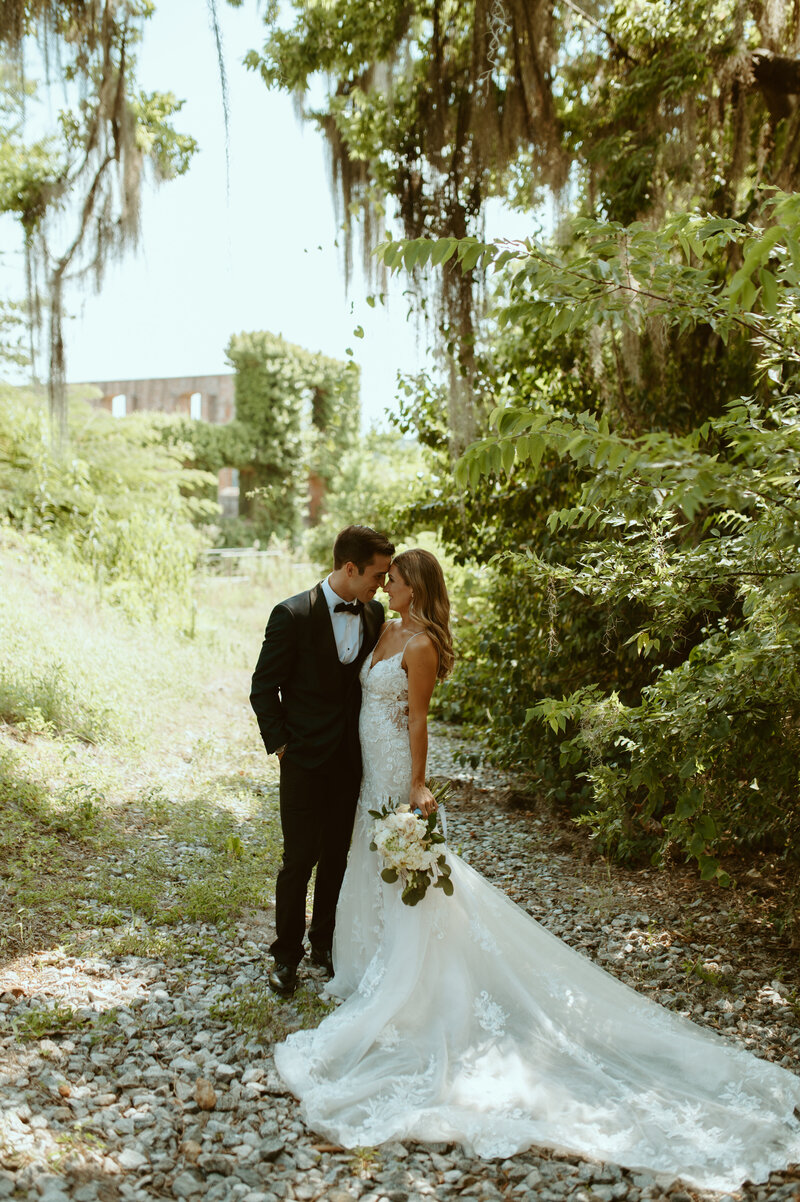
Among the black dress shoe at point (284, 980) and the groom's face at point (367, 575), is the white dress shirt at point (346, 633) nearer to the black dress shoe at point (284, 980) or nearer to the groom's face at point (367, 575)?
the groom's face at point (367, 575)

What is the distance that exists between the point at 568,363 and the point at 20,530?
25.6 feet

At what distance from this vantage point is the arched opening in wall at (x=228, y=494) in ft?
79.1

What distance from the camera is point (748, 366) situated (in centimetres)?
514

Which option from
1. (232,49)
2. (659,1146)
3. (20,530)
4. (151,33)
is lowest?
(659,1146)

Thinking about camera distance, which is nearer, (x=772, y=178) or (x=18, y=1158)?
(x=18, y=1158)

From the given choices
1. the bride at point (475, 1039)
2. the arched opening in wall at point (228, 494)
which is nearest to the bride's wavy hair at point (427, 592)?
the bride at point (475, 1039)

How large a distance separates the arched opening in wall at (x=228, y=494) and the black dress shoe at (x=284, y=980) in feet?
67.8

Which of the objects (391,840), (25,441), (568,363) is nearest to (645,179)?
(568,363)

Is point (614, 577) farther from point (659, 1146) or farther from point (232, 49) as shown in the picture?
point (232, 49)

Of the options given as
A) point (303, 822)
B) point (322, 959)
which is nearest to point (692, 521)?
point (303, 822)

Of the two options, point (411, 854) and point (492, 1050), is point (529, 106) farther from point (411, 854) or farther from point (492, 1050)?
point (492, 1050)

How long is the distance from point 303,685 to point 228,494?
2209 centimetres

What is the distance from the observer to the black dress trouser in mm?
3371

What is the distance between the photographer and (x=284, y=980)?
A: 10.9 ft
